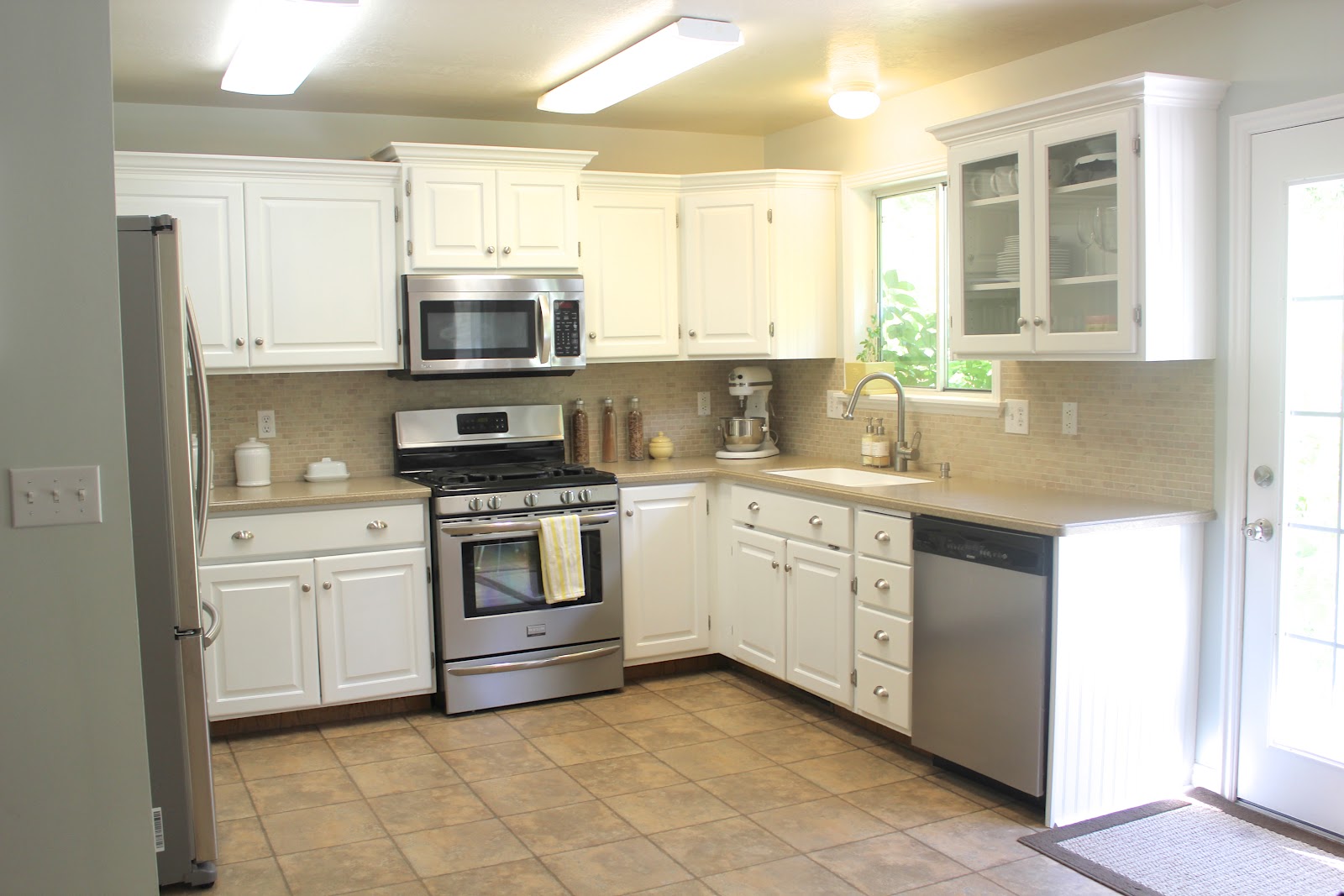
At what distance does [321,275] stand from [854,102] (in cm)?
207

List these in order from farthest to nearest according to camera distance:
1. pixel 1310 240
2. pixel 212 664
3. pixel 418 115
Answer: pixel 418 115
pixel 212 664
pixel 1310 240

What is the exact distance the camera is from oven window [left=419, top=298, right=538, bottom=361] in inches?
176

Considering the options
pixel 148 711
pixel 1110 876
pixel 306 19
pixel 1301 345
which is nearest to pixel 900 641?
pixel 1110 876

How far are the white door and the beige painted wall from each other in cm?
267

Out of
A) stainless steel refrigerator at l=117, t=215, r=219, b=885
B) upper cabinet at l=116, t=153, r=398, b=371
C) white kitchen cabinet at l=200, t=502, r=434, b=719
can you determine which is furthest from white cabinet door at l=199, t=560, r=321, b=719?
stainless steel refrigerator at l=117, t=215, r=219, b=885

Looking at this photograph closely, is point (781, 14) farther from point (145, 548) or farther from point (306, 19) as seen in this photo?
point (145, 548)

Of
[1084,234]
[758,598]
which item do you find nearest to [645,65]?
Answer: [1084,234]

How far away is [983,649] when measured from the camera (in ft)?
11.0

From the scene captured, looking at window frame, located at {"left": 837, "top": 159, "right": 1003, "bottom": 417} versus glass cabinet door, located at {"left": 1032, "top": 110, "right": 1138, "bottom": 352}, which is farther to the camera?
window frame, located at {"left": 837, "top": 159, "right": 1003, "bottom": 417}

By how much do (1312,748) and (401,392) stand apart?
348cm

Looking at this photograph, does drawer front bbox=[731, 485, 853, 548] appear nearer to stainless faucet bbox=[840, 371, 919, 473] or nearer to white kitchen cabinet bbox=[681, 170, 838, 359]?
stainless faucet bbox=[840, 371, 919, 473]

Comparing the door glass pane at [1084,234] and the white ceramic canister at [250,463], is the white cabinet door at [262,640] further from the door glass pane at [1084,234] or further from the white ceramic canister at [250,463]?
the door glass pane at [1084,234]

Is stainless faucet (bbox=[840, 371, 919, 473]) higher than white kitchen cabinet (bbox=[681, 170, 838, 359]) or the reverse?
the reverse

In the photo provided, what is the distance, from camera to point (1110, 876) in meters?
2.88
